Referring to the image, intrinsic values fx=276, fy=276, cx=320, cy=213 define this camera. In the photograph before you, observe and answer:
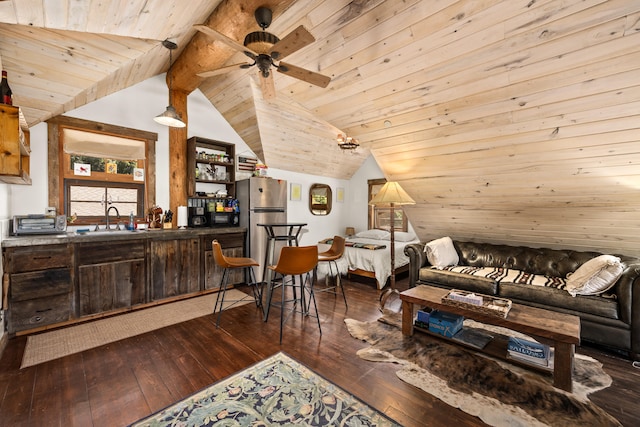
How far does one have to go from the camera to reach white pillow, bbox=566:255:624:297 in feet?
8.57

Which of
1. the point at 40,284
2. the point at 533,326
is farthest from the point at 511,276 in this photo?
the point at 40,284

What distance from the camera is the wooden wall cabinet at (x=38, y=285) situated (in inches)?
103

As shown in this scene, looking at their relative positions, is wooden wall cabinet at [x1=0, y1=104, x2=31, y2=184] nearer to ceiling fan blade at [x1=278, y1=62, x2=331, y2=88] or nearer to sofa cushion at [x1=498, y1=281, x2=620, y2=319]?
ceiling fan blade at [x1=278, y1=62, x2=331, y2=88]

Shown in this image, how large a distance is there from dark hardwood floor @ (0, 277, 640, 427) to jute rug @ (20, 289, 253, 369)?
4.1 inches

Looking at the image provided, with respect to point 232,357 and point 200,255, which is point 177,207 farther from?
point 232,357

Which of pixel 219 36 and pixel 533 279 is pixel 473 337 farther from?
pixel 219 36

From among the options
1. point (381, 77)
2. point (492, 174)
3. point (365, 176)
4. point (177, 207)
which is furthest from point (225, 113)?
point (492, 174)

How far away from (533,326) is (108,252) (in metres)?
4.18

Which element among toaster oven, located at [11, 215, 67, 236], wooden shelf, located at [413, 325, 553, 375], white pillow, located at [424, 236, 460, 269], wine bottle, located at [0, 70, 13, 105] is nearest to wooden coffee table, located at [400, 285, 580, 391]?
wooden shelf, located at [413, 325, 553, 375]

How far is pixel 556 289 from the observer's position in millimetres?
2916

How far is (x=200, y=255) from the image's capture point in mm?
3955

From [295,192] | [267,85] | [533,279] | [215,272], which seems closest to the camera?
[267,85]

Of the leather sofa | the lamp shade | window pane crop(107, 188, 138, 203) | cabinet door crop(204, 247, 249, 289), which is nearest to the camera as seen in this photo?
the leather sofa

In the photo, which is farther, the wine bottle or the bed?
the bed
